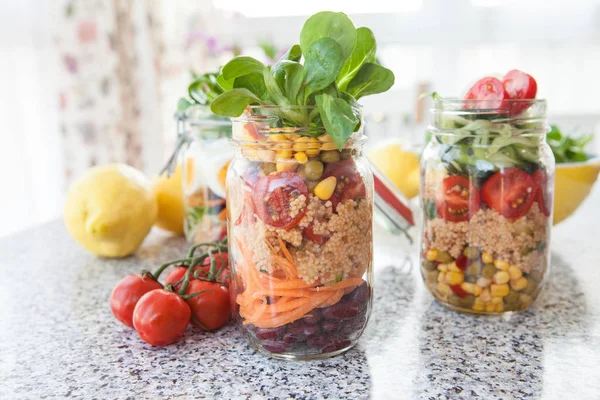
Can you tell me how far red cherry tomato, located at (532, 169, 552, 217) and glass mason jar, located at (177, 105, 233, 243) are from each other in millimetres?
464

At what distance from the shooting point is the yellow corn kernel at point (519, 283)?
697mm

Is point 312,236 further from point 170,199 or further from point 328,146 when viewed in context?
point 170,199

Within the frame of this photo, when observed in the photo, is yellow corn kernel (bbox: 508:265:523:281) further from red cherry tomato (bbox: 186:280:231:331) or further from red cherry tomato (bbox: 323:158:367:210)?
red cherry tomato (bbox: 186:280:231:331)

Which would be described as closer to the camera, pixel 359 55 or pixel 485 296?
pixel 359 55

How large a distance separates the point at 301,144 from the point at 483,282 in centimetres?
32

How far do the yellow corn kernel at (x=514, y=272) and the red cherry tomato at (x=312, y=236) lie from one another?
0.28 metres

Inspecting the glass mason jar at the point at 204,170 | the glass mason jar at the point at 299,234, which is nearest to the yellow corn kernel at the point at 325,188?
the glass mason jar at the point at 299,234

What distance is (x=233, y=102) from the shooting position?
0.55 metres

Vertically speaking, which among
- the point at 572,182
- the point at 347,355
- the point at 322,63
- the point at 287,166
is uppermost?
the point at 322,63

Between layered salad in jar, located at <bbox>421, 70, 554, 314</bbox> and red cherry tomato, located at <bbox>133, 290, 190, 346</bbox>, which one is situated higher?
layered salad in jar, located at <bbox>421, 70, 554, 314</bbox>

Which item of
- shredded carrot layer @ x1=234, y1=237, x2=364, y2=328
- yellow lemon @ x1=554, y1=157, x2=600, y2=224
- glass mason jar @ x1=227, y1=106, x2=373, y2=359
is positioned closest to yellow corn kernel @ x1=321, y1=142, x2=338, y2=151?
glass mason jar @ x1=227, y1=106, x2=373, y2=359

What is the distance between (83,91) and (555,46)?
2.19 meters

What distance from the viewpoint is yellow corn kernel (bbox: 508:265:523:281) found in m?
0.69

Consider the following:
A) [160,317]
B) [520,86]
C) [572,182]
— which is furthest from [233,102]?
[572,182]
